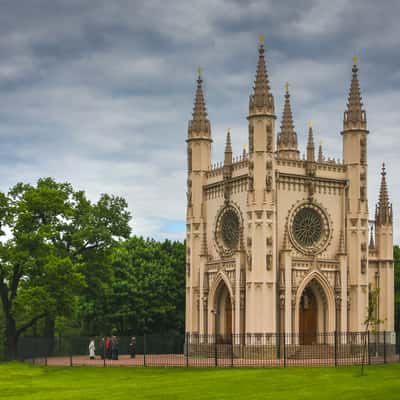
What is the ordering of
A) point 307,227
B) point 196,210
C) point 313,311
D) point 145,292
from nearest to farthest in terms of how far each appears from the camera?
point 307,227 < point 313,311 < point 196,210 < point 145,292

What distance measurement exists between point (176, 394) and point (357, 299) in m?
32.0

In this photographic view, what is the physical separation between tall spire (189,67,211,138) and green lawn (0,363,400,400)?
25029 mm

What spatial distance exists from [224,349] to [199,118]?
61.0 ft

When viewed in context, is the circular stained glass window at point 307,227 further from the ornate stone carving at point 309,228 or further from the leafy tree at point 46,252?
the leafy tree at point 46,252

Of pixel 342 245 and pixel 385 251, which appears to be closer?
pixel 342 245

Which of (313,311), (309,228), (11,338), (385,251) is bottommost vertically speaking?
(11,338)

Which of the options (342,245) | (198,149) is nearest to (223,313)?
(342,245)

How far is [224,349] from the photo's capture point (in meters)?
61.1

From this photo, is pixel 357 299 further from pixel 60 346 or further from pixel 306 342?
pixel 60 346

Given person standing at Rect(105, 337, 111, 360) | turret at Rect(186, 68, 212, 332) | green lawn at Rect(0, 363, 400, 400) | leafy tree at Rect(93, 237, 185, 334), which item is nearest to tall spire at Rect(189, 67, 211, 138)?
turret at Rect(186, 68, 212, 332)

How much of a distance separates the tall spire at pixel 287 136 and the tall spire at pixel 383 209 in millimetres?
8251

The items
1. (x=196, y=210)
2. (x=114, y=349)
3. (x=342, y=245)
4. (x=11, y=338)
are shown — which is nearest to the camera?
(x=114, y=349)

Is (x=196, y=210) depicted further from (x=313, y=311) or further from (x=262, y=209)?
(x=313, y=311)

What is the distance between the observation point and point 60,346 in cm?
6328
